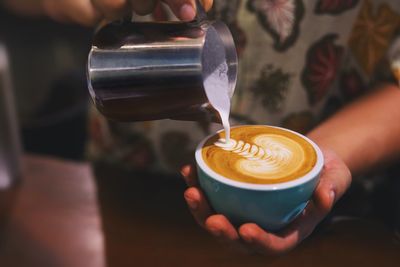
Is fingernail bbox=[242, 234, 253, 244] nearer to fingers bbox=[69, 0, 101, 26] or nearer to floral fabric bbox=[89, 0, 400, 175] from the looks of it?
floral fabric bbox=[89, 0, 400, 175]

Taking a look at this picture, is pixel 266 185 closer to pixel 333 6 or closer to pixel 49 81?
pixel 333 6

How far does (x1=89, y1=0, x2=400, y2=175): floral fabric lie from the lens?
3.19 feet

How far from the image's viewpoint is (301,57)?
3.31 feet

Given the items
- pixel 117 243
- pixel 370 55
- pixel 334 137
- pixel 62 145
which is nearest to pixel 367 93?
pixel 370 55

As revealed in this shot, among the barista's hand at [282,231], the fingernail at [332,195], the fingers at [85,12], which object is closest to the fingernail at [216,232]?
the barista's hand at [282,231]

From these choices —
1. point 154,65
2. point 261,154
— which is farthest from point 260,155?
point 154,65

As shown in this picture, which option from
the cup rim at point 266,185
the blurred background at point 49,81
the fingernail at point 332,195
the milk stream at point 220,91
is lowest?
the blurred background at point 49,81

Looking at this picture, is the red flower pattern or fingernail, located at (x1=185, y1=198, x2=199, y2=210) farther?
the red flower pattern

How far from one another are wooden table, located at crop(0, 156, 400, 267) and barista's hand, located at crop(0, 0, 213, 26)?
396 millimetres

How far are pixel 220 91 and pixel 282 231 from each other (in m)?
0.23

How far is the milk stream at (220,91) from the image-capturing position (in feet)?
2.31

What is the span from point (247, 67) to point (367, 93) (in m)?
0.26

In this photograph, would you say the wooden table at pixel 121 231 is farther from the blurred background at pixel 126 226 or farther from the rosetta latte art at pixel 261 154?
Result: the rosetta latte art at pixel 261 154

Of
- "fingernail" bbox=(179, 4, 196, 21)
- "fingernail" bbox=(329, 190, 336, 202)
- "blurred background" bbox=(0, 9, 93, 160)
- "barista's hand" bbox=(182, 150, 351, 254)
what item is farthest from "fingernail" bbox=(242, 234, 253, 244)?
"blurred background" bbox=(0, 9, 93, 160)
